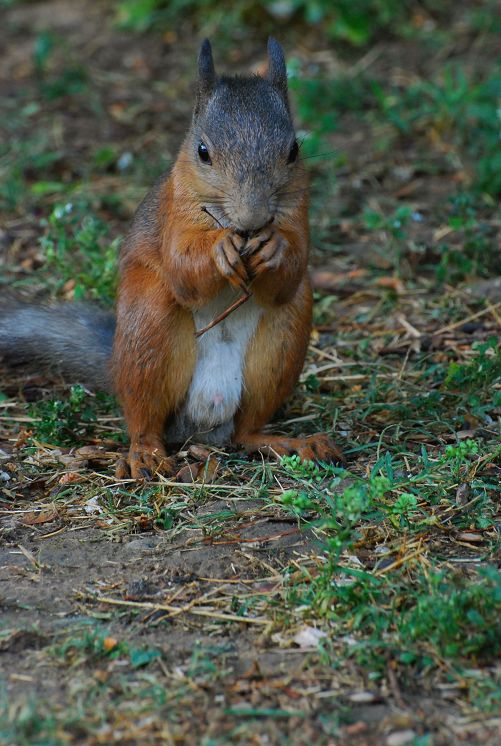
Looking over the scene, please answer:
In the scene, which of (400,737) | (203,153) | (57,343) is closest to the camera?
(400,737)

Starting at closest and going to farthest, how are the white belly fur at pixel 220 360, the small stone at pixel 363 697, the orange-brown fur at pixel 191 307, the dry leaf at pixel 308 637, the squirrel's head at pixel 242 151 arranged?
the small stone at pixel 363 697, the dry leaf at pixel 308 637, the squirrel's head at pixel 242 151, the orange-brown fur at pixel 191 307, the white belly fur at pixel 220 360

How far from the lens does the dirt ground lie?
233cm

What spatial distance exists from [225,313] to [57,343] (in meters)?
0.84

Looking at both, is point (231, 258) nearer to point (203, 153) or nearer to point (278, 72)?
point (203, 153)

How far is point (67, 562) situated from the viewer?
10.2 feet

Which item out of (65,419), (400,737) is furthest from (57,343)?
(400,737)

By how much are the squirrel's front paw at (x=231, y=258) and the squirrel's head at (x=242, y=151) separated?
4cm

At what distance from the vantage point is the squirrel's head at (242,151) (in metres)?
3.33

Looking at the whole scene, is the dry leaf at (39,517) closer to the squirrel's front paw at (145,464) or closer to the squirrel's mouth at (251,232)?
the squirrel's front paw at (145,464)

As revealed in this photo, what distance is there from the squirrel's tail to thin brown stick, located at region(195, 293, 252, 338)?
0.55m

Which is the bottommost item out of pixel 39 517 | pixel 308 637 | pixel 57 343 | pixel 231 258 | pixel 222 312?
pixel 39 517

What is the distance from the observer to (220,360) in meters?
3.81

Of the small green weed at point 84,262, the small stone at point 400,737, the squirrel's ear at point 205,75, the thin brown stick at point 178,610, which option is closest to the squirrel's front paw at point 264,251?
the squirrel's ear at point 205,75

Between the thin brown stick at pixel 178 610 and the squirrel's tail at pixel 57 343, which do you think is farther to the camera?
the squirrel's tail at pixel 57 343
